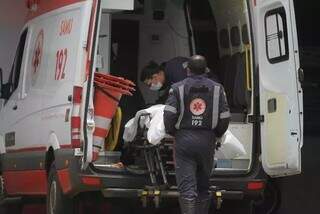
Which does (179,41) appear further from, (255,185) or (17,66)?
(255,185)

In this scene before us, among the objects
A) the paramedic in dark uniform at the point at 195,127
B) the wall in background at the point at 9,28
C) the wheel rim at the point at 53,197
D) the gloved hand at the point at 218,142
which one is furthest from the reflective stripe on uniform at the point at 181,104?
the wall in background at the point at 9,28

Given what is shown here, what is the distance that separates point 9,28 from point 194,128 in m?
4.88

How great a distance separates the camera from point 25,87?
8.83 meters

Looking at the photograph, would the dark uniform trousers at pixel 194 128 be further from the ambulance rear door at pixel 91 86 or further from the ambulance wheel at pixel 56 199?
the ambulance wheel at pixel 56 199

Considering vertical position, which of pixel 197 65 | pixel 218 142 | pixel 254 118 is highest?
pixel 197 65

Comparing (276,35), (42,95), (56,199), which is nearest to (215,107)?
→ (276,35)

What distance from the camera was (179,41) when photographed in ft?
30.4

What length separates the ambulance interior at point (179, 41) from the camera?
7.88 m

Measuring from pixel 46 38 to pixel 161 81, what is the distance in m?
1.40

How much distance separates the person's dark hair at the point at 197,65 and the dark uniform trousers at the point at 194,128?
0.16ft

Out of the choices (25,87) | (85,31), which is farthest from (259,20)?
(25,87)

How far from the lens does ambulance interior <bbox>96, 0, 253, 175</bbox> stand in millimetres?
7879

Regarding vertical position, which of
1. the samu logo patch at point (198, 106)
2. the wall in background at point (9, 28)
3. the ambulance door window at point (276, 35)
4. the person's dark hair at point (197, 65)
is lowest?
the samu logo patch at point (198, 106)

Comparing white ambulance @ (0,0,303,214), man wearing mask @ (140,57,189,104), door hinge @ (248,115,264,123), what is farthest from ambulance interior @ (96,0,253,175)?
man wearing mask @ (140,57,189,104)
